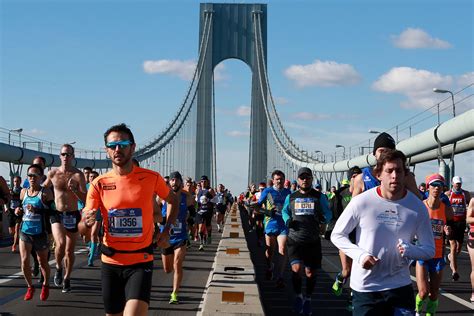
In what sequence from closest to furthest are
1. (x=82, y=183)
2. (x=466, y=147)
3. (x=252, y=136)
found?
1. (x=82, y=183)
2. (x=466, y=147)
3. (x=252, y=136)

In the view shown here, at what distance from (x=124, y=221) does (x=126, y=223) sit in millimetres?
20

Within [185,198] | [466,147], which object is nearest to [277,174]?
[185,198]

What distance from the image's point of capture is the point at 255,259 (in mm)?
16859

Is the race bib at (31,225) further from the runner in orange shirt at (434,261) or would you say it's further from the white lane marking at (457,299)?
the white lane marking at (457,299)

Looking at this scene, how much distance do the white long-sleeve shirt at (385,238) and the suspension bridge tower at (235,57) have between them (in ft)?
286

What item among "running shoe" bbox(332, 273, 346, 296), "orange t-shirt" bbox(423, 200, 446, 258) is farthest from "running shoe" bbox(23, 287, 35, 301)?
"orange t-shirt" bbox(423, 200, 446, 258)

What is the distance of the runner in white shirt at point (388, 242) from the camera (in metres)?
4.61

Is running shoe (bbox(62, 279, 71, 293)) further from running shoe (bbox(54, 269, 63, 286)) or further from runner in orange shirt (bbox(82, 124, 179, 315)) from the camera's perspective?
runner in orange shirt (bbox(82, 124, 179, 315))

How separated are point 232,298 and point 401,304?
10.2 ft

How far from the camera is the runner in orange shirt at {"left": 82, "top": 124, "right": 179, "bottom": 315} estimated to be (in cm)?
534

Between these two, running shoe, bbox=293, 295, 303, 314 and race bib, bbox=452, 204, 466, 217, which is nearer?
running shoe, bbox=293, 295, 303, 314

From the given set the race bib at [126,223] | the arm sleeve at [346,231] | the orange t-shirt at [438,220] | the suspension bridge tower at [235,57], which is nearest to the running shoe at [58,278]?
the orange t-shirt at [438,220]

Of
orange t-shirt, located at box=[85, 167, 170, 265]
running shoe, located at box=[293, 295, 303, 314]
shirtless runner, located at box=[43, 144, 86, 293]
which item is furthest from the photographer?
shirtless runner, located at box=[43, 144, 86, 293]

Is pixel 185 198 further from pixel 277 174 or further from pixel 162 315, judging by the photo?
pixel 162 315
